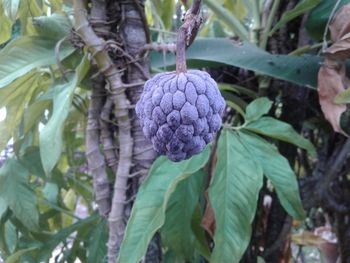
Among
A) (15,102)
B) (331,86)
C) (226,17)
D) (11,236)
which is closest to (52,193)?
(11,236)

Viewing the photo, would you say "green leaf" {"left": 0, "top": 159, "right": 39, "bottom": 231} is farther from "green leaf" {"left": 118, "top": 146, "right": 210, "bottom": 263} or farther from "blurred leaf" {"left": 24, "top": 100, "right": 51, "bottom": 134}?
"green leaf" {"left": 118, "top": 146, "right": 210, "bottom": 263}

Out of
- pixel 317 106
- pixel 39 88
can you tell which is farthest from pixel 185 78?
pixel 317 106

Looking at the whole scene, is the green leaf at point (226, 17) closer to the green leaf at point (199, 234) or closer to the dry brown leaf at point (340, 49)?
the dry brown leaf at point (340, 49)

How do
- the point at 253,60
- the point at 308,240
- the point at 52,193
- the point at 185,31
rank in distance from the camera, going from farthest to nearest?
the point at 308,240 < the point at 52,193 < the point at 253,60 < the point at 185,31

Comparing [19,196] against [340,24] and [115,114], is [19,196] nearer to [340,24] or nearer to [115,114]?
[115,114]

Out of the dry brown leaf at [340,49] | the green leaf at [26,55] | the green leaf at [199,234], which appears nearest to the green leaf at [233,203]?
the green leaf at [199,234]

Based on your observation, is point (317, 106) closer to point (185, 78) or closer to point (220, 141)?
point (220, 141)

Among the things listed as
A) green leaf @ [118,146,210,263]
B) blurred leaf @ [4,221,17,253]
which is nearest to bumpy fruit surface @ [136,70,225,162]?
green leaf @ [118,146,210,263]
